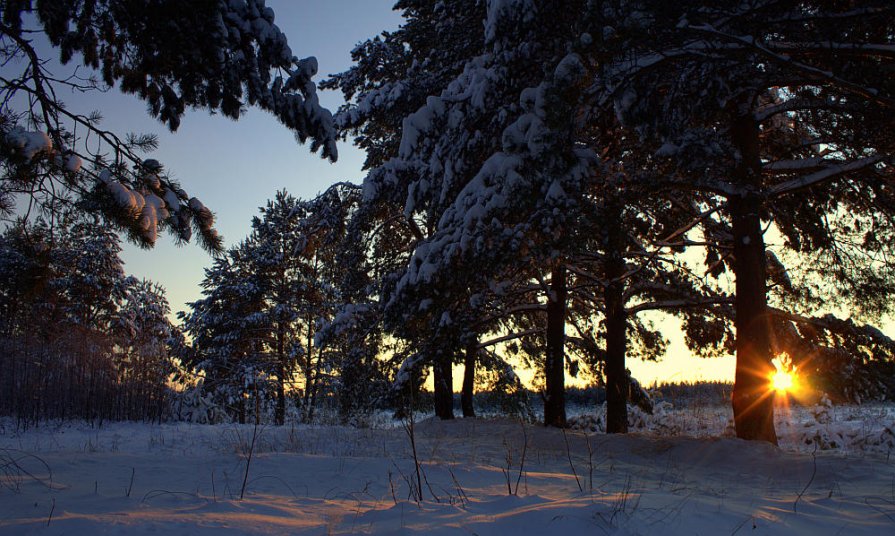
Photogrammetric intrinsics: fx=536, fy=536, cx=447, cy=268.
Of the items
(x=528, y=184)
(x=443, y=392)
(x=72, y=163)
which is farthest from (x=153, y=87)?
(x=443, y=392)

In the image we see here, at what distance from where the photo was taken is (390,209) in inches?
599

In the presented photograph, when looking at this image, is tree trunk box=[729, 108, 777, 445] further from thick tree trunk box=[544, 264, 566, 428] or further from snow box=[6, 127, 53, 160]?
snow box=[6, 127, 53, 160]

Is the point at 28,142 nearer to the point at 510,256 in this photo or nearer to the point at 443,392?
the point at 510,256

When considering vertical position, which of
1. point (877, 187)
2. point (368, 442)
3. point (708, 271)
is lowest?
point (368, 442)

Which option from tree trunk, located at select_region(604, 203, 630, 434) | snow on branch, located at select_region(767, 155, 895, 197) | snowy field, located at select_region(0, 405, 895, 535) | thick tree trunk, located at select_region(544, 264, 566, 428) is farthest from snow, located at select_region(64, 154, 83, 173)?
thick tree trunk, located at select_region(544, 264, 566, 428)

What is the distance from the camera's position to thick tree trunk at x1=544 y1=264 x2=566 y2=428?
12.4 m

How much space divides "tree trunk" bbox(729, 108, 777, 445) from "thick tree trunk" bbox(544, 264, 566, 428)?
417cm

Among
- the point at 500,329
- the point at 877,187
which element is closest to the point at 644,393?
the point at 500,329

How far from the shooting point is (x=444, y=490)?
13.4 feet

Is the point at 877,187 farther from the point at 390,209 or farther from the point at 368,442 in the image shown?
the point at 390,209

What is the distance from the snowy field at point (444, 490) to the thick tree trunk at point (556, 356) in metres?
3.58

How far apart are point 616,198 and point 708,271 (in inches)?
179

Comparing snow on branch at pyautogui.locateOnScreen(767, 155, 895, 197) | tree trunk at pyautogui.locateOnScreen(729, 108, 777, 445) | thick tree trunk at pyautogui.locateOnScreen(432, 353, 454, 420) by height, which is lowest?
thick tree trunk at pyautogui.locateOnScreen(432, 353, 454, 420)

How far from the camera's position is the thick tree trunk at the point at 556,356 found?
1237cm
